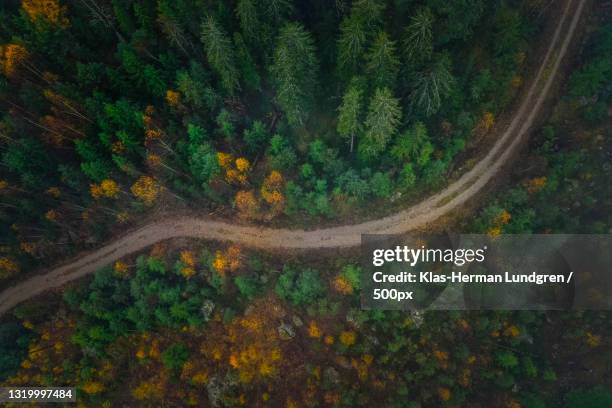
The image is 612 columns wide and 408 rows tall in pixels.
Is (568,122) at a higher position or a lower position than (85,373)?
higher

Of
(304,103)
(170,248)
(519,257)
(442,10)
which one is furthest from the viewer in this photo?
(170,248)

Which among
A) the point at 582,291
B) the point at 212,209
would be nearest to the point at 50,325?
the point at 212,209

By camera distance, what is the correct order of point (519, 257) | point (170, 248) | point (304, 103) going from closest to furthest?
point (304, 103), point (519, 257), point (170, 248)

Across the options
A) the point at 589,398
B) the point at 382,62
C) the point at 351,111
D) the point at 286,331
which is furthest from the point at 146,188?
the point at 589,398

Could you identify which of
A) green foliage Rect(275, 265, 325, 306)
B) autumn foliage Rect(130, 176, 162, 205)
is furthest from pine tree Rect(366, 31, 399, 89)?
autumn foliage Rect(130, 176, 162, 205)

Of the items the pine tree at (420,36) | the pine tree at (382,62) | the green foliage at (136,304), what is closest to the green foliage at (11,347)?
the green foliage at (136,304)

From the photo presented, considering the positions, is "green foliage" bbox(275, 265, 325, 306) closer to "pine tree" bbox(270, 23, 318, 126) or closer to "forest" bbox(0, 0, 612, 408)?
"forest" bbox(0, 0, 612, 408)

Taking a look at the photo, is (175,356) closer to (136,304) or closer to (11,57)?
(136,304)

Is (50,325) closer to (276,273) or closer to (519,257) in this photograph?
(276,273)

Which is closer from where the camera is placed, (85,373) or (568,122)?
(85,373)
